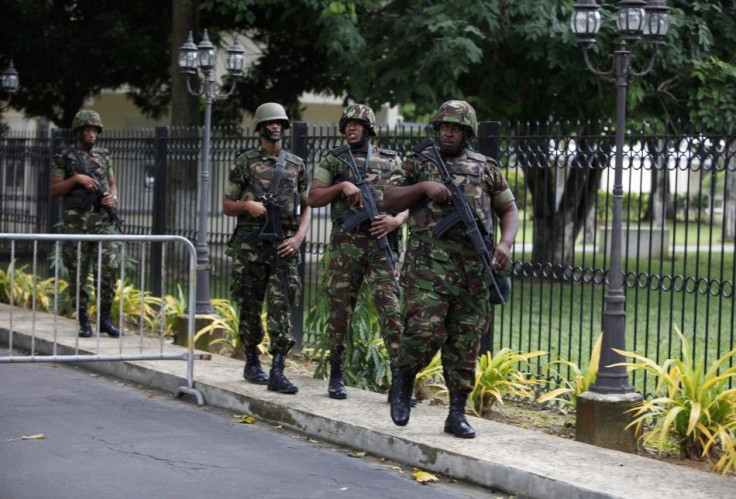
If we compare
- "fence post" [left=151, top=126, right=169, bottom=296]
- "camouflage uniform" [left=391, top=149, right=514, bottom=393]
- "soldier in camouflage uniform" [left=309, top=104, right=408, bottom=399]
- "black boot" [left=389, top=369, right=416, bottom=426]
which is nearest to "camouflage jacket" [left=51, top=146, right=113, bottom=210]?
"fence post" [left=151, top=126, right=169, bottom=296]

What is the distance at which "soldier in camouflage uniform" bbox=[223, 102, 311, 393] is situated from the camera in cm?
915

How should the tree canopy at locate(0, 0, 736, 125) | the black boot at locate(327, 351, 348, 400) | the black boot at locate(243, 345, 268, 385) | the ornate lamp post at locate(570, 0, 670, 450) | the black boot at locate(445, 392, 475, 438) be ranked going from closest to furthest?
the black boot at locate(445, 392, 475, 438), the ornate lamp post at locate(570, 0, 670, 450), the black boot at locate(327, 351, 348, 400), the black boot at locate(243, 345, 268, 385), the tree canopy at locate(0, 0, 736, 125)

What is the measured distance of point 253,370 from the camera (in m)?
9.72

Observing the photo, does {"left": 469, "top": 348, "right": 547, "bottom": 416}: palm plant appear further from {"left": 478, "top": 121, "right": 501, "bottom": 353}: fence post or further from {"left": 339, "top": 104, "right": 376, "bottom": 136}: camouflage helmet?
{"left": 339, "top": 104, "right": 376, "bottom": 136}: camouflage helmet

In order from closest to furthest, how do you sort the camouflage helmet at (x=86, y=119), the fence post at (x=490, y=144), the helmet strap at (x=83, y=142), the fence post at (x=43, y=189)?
the fence post at (x=490, y=144), the camouflage helmet at (x=86, y=119), the helmet strap at (x=83, y=142), the fence post at (x=43, y=189)

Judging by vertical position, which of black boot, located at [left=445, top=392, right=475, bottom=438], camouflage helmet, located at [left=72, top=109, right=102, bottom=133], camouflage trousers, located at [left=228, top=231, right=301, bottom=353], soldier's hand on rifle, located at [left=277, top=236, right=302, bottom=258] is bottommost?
black boot, located at [left=445, top=392, right=475, bottom=438]

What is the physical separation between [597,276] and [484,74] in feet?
35.8

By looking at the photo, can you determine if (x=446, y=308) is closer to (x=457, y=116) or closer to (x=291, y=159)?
(x=457, y=116)

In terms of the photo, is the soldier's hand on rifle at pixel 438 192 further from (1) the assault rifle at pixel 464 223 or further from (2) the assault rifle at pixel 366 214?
(2) the assault rifle at pixel 366 214

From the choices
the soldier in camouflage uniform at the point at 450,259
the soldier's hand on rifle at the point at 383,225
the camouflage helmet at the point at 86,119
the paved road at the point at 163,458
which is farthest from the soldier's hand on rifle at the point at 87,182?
the soldier in camouflage uniform at the point at 450,259

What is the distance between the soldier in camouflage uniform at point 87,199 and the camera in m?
11.9

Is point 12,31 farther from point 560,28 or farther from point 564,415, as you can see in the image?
point 564,415

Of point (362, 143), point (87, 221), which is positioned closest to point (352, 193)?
point (362, 143)

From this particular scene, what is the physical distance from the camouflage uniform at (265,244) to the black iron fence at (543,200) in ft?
3.63
